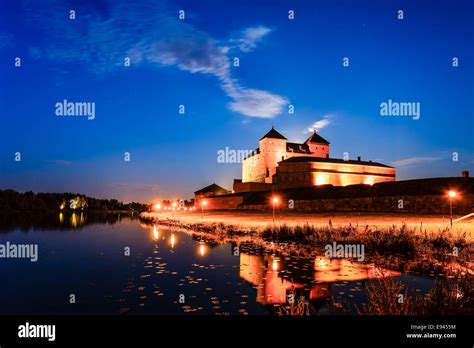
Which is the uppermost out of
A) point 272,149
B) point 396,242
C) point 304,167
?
point 272,149

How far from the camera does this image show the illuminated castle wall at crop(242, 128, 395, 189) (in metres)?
68.0

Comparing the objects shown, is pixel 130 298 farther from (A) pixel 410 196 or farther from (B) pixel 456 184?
(B) pixel 456 184

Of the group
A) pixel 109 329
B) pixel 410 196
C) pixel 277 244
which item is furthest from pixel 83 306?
pixel 410 196

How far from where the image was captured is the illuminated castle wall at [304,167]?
6800cm

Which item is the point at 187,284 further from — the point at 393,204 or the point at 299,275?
the point at 393,204

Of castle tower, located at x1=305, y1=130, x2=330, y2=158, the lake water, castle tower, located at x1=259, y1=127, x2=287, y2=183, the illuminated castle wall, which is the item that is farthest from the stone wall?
castle tower, located at x1=305, y1=130, x2=330, y2=158

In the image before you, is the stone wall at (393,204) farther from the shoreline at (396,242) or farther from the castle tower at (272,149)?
the castle tower at (272,149)

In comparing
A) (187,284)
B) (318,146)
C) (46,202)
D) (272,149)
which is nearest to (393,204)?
(187,284)

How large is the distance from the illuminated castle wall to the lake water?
52901mm

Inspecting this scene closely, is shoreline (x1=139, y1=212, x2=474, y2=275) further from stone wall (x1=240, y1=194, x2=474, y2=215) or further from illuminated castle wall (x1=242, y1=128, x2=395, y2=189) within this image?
illuminated castle wall (x1=242, y1=128, x2=395, y2=189)

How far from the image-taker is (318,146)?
89062mm

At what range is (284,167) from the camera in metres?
68.4

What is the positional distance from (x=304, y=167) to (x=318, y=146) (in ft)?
75.5

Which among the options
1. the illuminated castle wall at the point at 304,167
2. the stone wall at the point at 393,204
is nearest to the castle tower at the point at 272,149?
the illuminated castle wall at the point at 304,167
